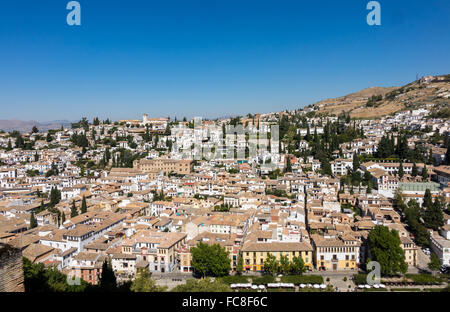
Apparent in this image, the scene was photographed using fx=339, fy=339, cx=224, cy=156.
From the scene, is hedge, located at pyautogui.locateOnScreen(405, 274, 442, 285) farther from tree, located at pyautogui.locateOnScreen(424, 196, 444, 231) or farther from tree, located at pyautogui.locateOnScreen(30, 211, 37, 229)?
tree, located at pyautogui.locateOnScreen(30, 211, 37, 229)

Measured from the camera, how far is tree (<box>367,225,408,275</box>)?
467 inches

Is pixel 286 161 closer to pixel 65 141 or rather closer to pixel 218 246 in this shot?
pixel 218 246

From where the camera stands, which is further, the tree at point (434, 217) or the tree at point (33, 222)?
the tree at point (33, 222)

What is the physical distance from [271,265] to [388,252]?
417 centimetres

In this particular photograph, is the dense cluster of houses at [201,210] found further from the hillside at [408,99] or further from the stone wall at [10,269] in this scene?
the hillside at [408,99]

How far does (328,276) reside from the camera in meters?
12.5

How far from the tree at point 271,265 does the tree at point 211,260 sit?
4.60ft

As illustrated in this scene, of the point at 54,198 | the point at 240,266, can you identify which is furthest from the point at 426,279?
the point at 54,198

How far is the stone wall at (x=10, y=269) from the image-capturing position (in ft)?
9.42

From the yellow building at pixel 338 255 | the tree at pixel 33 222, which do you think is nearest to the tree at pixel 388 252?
the yellow building at pixel 338 255

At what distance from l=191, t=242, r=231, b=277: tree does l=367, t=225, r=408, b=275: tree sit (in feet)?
17.6

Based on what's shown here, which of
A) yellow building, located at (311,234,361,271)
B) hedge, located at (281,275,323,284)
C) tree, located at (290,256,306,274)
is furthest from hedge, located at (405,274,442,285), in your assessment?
tree, located at (290,256,306,274)

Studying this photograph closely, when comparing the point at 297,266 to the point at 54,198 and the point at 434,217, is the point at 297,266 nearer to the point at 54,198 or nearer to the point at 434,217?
the point at 434,217
